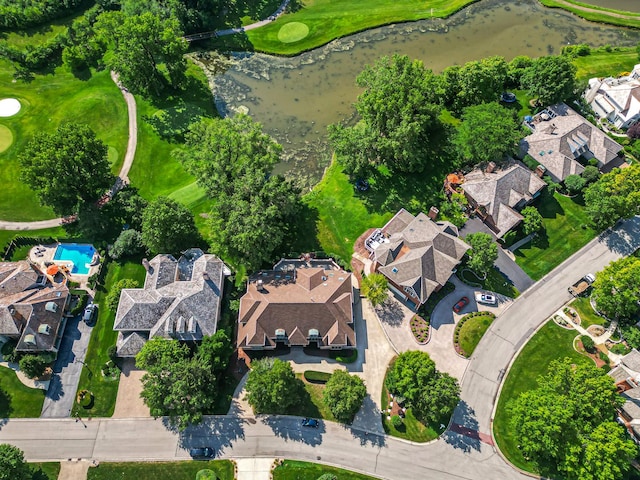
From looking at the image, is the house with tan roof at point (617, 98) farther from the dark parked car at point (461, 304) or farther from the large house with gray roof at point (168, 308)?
the large house with gray roof at point (168, 308)

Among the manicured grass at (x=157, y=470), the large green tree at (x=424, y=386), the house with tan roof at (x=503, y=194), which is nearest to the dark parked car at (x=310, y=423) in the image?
the manicured grass at (x=157, y=470)

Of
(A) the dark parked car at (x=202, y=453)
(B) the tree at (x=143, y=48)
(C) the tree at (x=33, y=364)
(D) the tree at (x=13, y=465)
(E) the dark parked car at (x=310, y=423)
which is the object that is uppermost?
(B) the tree at (x=143, y=48)

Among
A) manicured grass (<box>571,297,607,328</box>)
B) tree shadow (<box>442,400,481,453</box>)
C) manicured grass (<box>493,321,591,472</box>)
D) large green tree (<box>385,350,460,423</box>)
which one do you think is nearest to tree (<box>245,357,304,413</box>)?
large green tree (<box>385,350,460,423</box>)

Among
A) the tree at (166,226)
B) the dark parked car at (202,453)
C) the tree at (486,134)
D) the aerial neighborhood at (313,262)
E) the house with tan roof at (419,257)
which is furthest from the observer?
the tree at (486,134)

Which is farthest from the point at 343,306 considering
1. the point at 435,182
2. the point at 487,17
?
the point at 487,17

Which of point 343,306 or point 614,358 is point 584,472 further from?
point 343,306

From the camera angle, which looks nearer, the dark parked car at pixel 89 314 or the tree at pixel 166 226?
the tree at pixel 166 226

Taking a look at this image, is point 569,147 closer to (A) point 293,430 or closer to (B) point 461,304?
(B) point 461,304
